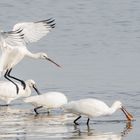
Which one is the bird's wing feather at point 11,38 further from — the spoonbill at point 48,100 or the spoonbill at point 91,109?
the spoonbill at point 91,109

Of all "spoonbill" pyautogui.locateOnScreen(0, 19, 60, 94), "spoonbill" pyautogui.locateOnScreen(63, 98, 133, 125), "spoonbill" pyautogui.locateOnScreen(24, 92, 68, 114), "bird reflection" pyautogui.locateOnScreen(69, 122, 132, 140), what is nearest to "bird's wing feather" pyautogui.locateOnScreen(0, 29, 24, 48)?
"spoonbill" pyautogui.locateOnScreen(0, 19, 60, 94)

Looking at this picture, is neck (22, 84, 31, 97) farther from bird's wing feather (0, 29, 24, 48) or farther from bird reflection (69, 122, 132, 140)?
bird reflection (69, 122, 132, 140)

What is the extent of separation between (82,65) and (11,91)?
130 inches

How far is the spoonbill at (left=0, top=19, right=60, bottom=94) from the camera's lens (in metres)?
18.5

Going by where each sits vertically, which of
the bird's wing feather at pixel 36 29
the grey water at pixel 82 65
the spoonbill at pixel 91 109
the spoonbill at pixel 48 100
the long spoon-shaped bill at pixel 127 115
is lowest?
the grey water at pixel 82 65

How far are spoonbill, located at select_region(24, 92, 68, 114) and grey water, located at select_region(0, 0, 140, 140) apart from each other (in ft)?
0.67

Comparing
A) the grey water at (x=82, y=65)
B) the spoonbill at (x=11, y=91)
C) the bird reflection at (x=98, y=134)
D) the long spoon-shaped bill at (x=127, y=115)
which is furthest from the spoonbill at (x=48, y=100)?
the bird reflection at (x=98, y=134)

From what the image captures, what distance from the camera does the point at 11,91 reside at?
727 inches

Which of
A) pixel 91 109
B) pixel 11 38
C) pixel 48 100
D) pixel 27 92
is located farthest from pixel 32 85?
pixel 91 109

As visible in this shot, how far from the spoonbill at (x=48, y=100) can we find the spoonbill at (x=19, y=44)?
5.16 feet

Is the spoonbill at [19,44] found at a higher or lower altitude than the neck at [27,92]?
higher

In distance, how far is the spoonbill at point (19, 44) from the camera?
18547 mm

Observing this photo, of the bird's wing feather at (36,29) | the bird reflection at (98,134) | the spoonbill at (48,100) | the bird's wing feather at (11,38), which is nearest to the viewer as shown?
the bird reflection at (98,134)

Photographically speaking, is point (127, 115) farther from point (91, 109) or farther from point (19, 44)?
point (19, 44)
